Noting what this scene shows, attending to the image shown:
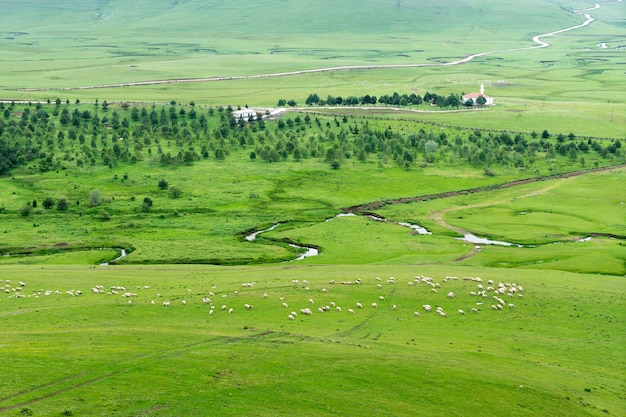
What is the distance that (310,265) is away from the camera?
8425cm

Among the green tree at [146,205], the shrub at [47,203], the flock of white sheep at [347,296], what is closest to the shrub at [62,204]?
the shrub at [47,203]

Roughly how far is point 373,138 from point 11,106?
97364 millimetres

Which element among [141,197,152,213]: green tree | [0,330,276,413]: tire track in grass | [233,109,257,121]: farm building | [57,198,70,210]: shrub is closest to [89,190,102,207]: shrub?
[57,198,70,210]: shrub

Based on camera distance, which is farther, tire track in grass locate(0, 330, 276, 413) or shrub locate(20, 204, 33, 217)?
shrub locate(20, 204, 33, 217)

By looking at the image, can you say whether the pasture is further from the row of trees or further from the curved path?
the row of trees

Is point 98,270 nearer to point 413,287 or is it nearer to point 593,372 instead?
point 413,287

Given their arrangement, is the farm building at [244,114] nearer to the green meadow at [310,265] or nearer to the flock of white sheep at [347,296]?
the green meadow at [310,265]

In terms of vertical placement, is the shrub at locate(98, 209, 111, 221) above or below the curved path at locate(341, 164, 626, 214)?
below

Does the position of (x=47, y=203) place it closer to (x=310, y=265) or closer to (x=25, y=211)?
(x=25, y=211)

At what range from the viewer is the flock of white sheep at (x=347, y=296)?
63.0 metres

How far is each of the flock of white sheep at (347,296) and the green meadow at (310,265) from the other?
0.28m

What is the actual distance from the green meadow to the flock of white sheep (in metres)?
0.28

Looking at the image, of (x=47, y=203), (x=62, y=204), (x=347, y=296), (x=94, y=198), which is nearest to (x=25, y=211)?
(x=47, y=203)

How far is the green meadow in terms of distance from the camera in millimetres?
46094
